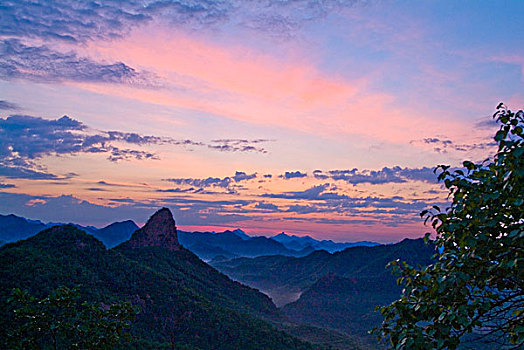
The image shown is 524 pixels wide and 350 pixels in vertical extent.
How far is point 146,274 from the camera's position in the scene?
76125mm

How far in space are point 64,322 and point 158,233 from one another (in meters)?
102

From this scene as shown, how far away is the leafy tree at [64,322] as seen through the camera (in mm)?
9797

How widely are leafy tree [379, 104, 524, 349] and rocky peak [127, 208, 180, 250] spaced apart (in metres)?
104

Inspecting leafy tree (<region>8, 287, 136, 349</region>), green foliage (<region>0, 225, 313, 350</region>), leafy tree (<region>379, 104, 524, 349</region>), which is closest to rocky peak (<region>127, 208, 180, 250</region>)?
green foliage (<region>0, 225, 313, 350</region>)

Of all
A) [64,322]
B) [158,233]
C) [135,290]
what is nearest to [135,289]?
[135,290]

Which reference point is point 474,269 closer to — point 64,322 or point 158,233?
point 64,322

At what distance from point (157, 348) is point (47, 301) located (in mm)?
43266

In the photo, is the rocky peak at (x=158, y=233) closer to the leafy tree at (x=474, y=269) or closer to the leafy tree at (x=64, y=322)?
the leafy tree at (x=64, y=322)

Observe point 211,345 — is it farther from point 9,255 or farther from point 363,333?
point 363,333

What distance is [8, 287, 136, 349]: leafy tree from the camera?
32.1ft

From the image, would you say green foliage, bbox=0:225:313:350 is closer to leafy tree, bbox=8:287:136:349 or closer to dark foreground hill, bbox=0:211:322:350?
dark foreground hill, bbox=0:211:322:350

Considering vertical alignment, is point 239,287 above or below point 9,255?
below

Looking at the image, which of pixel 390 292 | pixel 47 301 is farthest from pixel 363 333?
pixel 47 301

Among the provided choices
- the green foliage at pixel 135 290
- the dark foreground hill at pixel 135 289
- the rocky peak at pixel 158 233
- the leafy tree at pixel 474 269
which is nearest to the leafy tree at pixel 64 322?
the leafy tree at pixel 474 269
